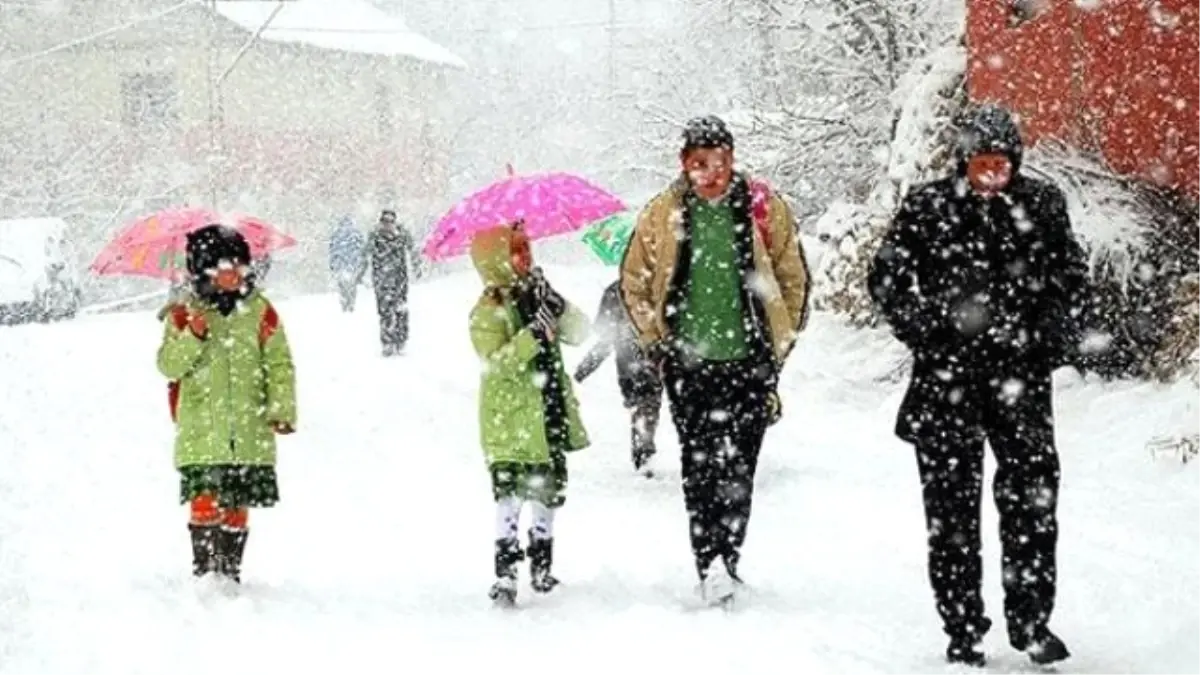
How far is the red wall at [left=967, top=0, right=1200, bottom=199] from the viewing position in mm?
12938

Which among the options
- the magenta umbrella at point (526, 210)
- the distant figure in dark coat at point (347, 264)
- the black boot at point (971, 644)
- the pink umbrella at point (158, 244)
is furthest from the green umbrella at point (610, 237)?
the distant figure in dark coat at point (347, 264)

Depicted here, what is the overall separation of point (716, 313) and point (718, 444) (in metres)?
0.55

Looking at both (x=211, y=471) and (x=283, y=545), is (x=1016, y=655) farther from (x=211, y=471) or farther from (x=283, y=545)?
(x=283, y=545)

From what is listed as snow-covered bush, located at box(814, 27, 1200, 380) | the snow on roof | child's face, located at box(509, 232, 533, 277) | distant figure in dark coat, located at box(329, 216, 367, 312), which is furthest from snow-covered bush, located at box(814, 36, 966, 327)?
the snow on roof

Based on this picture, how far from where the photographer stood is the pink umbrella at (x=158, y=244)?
9.47 metres

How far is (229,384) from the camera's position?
Result: 7199 mm

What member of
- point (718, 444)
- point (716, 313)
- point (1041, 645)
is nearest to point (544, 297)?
point (716, 313)

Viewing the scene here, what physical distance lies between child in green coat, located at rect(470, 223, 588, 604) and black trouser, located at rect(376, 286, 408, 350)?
13541 millimetres

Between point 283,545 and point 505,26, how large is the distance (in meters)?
78.2

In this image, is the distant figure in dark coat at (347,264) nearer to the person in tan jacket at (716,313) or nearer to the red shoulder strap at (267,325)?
the red shoulder strap at (267,325)

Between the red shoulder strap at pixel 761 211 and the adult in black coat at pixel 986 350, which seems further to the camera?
the red shoulder strap at pixel 761 211

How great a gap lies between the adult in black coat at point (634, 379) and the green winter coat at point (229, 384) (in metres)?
3.98

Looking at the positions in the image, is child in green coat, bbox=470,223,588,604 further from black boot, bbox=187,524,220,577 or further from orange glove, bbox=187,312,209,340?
black boot, bbox=187,524,220,577

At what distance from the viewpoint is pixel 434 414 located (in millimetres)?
15305
